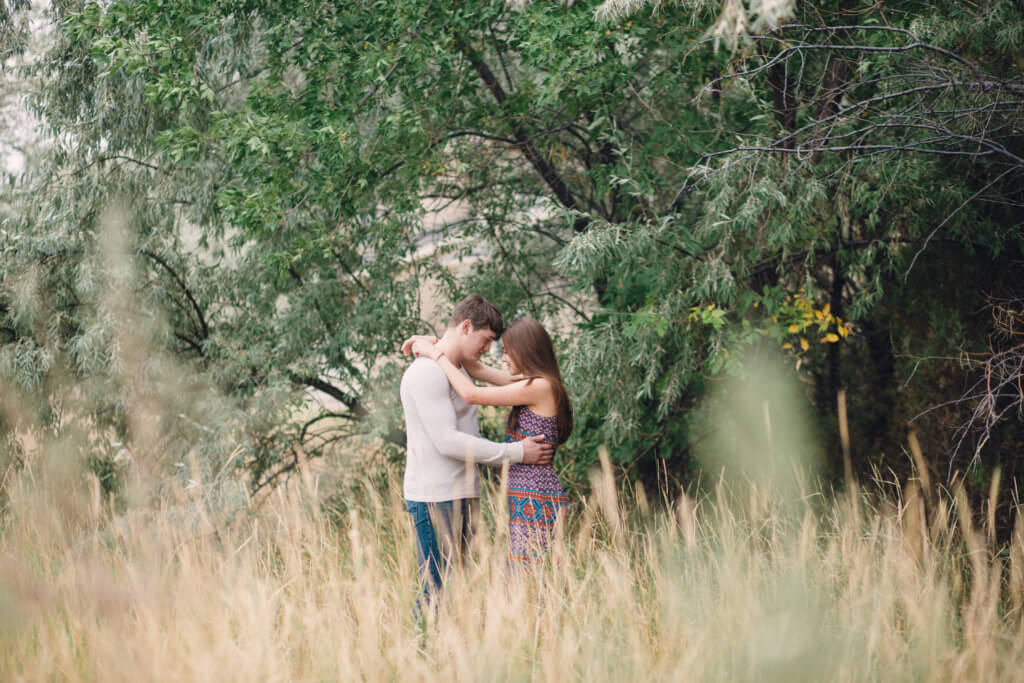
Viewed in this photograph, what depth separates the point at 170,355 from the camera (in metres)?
7.35

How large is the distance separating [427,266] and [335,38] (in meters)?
2.08

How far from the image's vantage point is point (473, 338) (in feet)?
12.8

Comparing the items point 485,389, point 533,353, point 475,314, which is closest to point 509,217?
point 475,314

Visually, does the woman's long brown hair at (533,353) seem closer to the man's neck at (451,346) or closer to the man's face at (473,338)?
the man's face at (473,338)

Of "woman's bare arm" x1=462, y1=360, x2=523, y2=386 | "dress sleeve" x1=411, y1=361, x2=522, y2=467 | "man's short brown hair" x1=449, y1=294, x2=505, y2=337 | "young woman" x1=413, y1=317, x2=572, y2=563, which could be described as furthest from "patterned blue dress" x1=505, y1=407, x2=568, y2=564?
"man's short brown hair" x1=449, y1=294, x2=505, y2=337

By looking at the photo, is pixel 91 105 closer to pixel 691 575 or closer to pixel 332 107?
pixel 332 107

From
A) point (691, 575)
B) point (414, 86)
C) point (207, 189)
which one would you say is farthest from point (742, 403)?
point (207, 189)

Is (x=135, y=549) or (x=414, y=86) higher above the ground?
(x=414, y=86)

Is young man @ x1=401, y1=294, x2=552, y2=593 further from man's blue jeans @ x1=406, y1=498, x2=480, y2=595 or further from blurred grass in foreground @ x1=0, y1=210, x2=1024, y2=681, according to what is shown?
blurred grass in foreground @ x1=0, y1=210, x2=1024, y2=681

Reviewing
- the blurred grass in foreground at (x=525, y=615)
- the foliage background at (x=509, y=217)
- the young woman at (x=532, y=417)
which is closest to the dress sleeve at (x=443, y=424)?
the young woman at (x=532, y=417)

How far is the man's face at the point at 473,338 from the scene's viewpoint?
3908 mm

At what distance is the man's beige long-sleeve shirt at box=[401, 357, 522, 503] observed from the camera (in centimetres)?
361

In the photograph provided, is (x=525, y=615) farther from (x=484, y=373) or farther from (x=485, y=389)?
(x=484, y=373)

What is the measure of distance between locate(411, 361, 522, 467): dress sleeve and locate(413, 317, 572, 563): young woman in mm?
126
